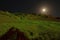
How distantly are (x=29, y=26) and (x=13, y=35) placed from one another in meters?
0.17

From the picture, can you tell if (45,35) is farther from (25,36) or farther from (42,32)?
(25,36)

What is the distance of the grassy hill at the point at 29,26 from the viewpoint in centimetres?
129

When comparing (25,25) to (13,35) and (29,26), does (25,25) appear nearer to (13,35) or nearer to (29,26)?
(29,26)

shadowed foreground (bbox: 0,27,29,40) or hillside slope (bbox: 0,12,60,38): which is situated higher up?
hillside slope (bbox: 0,12,60,38)

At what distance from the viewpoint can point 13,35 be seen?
136 cm

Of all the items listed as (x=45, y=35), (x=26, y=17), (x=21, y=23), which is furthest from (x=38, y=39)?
A: (x=26, y=17)

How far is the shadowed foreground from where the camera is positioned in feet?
4.31

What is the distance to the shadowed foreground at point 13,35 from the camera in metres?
1.31

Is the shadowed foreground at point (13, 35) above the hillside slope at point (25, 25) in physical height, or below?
below

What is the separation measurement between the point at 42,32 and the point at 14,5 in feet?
2.67

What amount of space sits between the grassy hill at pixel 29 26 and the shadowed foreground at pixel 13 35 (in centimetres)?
4

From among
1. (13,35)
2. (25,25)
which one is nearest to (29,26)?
(25,25)

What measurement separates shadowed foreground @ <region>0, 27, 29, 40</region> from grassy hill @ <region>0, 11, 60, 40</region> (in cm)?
4

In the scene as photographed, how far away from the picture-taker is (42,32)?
130cm
